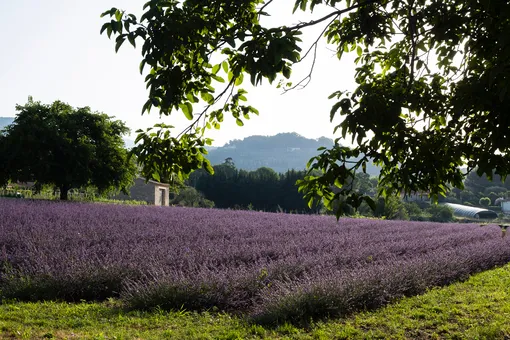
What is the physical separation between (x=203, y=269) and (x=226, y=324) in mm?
1331

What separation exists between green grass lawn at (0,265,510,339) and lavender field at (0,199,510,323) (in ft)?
0.82

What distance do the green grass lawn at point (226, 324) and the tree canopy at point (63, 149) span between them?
13.4 meters

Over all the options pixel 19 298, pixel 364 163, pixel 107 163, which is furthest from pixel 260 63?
pixel 107 163

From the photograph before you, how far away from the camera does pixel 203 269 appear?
18.7 ft

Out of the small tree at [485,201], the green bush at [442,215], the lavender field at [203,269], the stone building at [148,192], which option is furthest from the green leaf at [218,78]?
the small tree at [485,201]

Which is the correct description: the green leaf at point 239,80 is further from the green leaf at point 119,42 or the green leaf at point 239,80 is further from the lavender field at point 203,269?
the lavender field at point 203,269

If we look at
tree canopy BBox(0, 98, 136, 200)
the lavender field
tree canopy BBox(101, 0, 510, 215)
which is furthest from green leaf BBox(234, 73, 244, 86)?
tree canopy BBox(0, 98, 136, 200)

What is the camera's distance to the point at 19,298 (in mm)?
5316

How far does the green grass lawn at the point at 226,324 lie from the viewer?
4.03 metres

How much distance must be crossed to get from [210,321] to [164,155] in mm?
1665

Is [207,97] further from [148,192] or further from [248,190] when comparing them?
[248,190]

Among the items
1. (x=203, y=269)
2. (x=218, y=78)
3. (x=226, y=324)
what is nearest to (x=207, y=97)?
(x=218, y=78)

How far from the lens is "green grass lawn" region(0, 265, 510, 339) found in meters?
4.03

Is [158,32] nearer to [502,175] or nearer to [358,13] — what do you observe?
[358,13]
